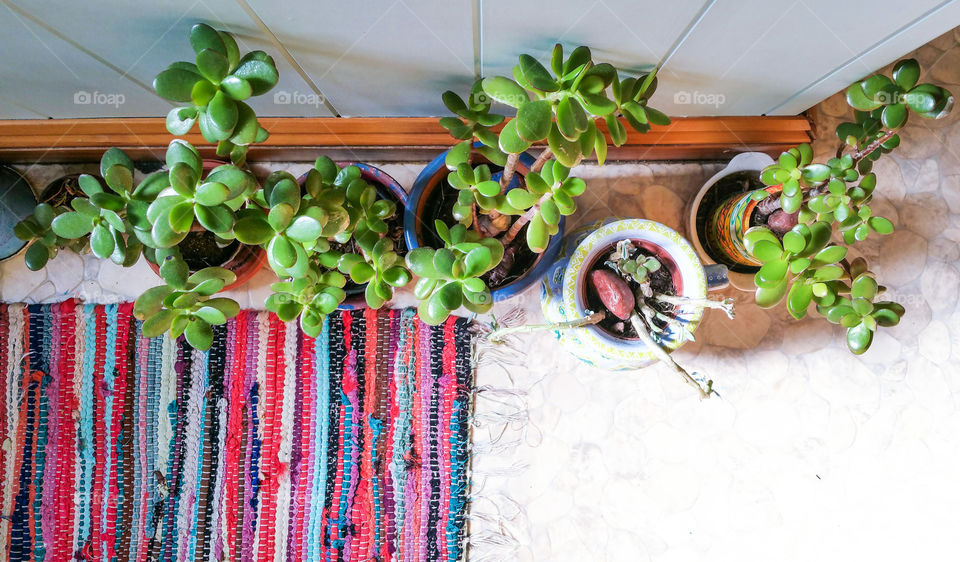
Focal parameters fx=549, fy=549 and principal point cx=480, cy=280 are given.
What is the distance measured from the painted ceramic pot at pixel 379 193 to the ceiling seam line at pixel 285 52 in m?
0.13

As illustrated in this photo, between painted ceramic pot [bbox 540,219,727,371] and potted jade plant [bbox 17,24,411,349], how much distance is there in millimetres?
267

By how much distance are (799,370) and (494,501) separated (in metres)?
0.68

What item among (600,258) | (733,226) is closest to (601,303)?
(600,258)

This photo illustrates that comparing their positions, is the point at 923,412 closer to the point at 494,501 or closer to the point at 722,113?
the point at 722,113

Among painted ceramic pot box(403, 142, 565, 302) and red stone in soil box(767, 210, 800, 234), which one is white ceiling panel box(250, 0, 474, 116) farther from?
red stone in soil box(767, 210, 800, 234)

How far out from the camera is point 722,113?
107cm

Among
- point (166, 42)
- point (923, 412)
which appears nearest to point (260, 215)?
point (166, 42)

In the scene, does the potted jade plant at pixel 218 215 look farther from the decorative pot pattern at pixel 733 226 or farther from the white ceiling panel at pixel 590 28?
the decorative pot pattern at pixel 733 226

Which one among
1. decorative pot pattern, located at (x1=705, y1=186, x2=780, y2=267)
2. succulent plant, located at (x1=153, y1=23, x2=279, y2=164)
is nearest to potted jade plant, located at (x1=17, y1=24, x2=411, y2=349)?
succulent plant, located at (x1=153, y1=23, x2=279, y2=164)

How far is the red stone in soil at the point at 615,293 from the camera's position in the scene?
839 millimetres

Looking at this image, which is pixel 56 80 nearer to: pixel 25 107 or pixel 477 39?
pixel 25 107

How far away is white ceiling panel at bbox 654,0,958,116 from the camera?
2.45 ft

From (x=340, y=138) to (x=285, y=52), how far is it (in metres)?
0.25

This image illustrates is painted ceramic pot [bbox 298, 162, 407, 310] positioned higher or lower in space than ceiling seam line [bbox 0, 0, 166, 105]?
lower
